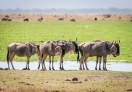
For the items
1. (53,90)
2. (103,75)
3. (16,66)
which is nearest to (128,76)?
(103,75)

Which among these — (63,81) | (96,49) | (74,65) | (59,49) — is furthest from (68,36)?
(63,81)

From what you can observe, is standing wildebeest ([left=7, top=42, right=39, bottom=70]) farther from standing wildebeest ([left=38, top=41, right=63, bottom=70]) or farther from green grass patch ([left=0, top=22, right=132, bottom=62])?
green grass patch ([left=0, top=22, right=132, bottom=62])

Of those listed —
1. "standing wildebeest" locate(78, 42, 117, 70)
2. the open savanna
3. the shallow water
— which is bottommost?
the open savanna

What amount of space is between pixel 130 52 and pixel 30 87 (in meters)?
15.3

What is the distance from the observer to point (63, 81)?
15.7 metres

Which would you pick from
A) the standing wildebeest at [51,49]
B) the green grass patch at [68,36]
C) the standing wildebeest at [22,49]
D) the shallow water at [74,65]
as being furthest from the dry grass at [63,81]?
the green grass patch at [68,36]

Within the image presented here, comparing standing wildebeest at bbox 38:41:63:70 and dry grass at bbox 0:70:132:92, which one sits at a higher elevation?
standing wildebeest at bbox 38:41:63:70

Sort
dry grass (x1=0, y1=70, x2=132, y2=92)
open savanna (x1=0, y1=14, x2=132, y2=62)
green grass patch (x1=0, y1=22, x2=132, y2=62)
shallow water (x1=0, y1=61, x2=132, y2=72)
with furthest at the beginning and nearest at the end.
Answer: open savanna (x1=0, y1=14, x2=132, y2=62)
green grass patch (x1=0, y1=22, x2=132, y2=62)
shallow water (x1=0, y1=61, x2=132, y2=72)
dry grass (x1=0, y1=70, x2=132, y2=92)

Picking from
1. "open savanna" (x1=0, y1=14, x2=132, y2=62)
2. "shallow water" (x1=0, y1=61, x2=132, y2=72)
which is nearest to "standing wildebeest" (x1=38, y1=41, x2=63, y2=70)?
"shallow water" (x1=0, y1=61, x2=132, y2=72)

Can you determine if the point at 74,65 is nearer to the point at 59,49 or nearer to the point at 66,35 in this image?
the point at 59,49

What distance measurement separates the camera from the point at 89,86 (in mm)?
14617

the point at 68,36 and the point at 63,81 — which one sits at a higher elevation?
the point at 63,81

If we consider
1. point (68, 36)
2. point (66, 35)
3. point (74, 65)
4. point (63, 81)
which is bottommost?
point (66, 35)

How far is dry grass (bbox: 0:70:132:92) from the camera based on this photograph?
13984 millimetres
